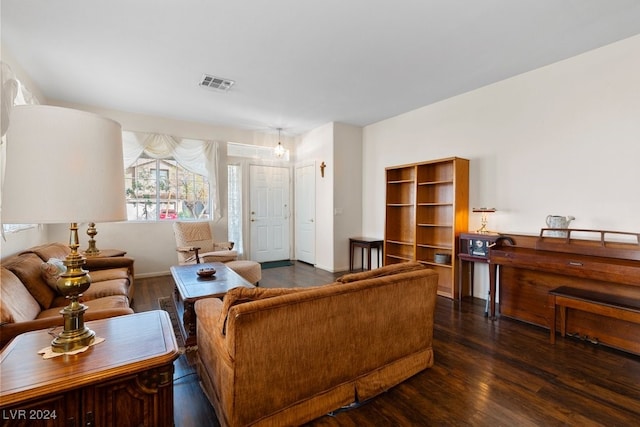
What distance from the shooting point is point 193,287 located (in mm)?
2758

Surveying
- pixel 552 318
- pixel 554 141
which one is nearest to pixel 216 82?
pixel 554 141

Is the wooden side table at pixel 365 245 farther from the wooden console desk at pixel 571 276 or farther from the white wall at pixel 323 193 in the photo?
the wooden console desk at pixel 571 276

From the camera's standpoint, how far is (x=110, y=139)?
1.15 meters

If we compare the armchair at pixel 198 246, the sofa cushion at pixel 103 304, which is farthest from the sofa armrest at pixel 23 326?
the armchair at pixel 198 246

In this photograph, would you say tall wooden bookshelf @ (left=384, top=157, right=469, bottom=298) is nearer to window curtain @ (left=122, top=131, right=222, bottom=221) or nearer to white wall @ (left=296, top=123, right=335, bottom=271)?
white wall @ (left=296, top=123, right=335, bottom=271)

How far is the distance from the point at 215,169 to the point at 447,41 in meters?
4.17

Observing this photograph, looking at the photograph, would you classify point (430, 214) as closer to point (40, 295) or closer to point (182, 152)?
point (182, 152)

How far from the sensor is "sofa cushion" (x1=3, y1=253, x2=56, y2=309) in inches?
86.3

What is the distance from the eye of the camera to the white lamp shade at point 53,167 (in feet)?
3.27

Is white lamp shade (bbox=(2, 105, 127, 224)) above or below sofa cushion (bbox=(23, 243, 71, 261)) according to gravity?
above

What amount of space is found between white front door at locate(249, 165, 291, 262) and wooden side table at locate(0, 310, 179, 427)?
15.5 feet

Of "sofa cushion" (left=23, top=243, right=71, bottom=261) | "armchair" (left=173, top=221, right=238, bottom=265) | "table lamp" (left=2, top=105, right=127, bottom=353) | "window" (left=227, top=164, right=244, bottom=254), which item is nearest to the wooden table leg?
"table lamp" (left=2, top=105, right=127, bottom=353)

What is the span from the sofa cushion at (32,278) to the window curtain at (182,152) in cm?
271

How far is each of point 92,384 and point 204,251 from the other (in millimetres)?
3830
